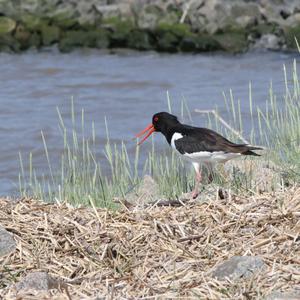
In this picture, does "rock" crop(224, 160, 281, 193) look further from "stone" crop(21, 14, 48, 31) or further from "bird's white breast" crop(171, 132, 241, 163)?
"stone" crop(21, 14, 48, 31)

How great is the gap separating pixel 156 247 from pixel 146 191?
1.93 meters

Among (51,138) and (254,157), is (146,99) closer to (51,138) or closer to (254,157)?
(51,138)

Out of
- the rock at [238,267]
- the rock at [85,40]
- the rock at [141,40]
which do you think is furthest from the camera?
the rock at [85,40]

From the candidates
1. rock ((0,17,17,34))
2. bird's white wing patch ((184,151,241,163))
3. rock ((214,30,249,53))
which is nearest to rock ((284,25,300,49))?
rock ((214,30,249,53))

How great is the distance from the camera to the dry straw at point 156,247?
401cm

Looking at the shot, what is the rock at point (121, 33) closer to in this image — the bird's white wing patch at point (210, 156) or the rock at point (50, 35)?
the rock at point (50, 35)

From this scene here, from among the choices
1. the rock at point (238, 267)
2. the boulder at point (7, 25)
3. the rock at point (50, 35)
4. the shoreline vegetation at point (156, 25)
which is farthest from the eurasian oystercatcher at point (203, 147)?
the boulder at point (7, 25)

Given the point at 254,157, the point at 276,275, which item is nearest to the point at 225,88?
the point at 254,157

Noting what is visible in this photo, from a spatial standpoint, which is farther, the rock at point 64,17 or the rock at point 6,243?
the rock at point 64,17

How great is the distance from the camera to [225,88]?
1474 cm

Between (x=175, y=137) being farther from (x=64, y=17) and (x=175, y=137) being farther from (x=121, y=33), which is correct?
(x=64, y=17)

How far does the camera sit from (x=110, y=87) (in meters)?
15.5

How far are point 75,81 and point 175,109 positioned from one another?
9.81 ft

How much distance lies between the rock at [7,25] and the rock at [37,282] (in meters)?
14.5
